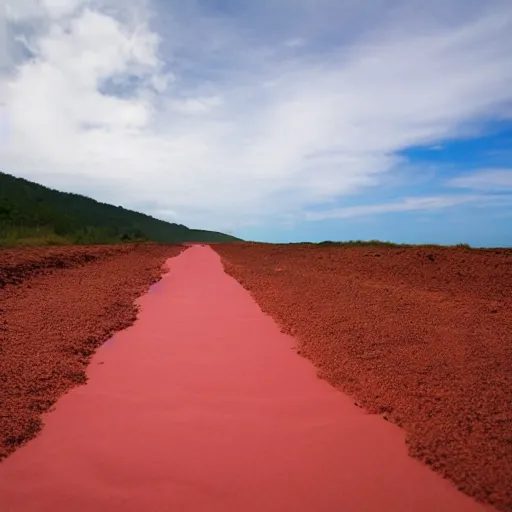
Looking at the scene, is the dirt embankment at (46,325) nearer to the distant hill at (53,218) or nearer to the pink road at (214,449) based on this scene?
the pink road at (214,449)

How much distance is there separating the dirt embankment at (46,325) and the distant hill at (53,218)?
9.15m

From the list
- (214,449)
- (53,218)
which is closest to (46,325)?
(214,449)

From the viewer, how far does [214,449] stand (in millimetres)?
2814

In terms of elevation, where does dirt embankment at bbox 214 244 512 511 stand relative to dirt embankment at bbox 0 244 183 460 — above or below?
above

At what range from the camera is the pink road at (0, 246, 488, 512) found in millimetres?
2338

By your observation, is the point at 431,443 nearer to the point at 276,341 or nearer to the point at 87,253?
the point at 276,341

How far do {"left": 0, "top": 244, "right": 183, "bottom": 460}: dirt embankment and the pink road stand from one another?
0.73ft

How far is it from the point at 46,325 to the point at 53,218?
25390 mm

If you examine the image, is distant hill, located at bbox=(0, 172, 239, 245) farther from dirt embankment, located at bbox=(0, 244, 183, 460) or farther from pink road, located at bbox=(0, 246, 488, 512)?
pink road, located at bbox=(0, 246, 488, 512)

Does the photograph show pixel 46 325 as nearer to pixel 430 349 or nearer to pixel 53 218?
pixel 430 349

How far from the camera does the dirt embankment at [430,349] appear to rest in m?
2.76

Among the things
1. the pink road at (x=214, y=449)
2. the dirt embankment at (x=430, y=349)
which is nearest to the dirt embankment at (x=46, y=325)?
the pink road at (x=214, y=449)

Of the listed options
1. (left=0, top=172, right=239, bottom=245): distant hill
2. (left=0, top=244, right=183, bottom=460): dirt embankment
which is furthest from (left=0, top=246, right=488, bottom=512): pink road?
(left=0, top=172, right=239, bottom=245): distant hill

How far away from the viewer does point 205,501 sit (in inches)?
90.9
